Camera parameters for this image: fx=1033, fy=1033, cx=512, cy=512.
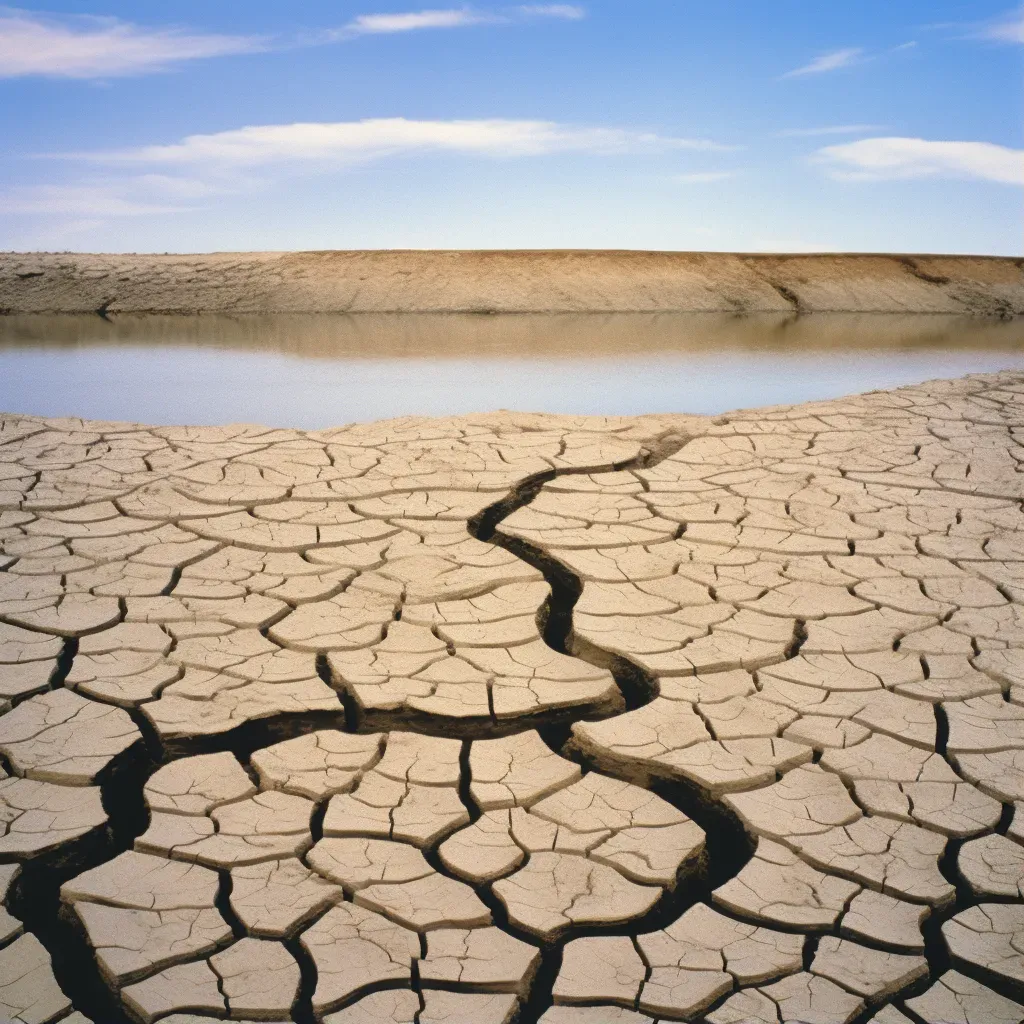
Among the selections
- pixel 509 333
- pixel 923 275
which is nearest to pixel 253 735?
pixel 509 333

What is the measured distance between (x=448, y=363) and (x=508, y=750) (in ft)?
16.1

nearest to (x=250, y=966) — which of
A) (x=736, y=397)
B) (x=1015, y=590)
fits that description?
(x=1015, y=590)

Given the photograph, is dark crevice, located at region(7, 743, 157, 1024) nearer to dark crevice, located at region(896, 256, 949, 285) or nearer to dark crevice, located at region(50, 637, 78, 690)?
dark crevice, located at region(50, 637, 78, 690)

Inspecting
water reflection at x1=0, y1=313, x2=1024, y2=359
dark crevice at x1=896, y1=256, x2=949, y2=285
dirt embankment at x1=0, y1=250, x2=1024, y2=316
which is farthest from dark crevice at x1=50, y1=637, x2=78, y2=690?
dark crevice at x1=896, y1=256, x2=949, y2=285

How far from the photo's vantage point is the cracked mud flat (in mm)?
1295

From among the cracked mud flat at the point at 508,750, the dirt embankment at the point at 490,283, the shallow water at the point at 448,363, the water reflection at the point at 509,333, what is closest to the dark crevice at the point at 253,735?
the cracked mud flat at the point at 508,750

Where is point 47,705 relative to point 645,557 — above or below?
below

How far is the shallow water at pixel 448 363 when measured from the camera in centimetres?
477

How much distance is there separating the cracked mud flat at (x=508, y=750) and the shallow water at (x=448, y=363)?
1.52m

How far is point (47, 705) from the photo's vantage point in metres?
1.90

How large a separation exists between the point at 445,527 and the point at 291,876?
4.89 ft

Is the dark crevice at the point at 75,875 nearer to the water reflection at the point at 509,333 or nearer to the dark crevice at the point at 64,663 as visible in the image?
the dark crevice at the point at 64,663

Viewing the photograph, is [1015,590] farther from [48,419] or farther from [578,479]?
[48,419]

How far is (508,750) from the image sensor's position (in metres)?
1.78
